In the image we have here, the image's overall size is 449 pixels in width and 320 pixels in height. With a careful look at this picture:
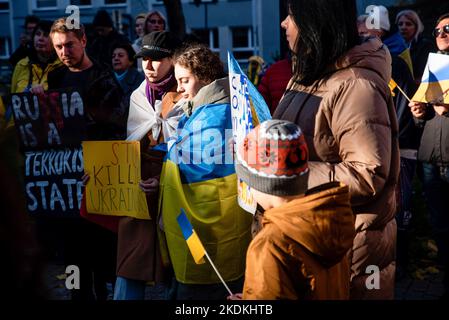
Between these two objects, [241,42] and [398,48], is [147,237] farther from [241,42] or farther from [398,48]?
[241,42]

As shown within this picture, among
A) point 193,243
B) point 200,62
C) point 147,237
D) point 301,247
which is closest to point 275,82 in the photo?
point 200,62

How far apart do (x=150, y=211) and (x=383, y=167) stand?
68.8 inches

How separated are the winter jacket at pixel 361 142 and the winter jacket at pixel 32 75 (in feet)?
9.49

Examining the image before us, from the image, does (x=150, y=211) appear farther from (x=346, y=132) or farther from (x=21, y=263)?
(x=21, y=263)

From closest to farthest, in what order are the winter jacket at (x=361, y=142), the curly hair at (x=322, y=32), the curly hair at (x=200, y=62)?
1. the winter jacket at (x=361, y=142)
2. the curly hair at (x=322, y=32)
3. the curly hair at (x=200, y=62)

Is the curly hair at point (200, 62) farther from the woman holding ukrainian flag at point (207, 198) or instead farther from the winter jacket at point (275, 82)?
the winter jacket at point (275, 82)

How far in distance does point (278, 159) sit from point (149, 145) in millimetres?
1897

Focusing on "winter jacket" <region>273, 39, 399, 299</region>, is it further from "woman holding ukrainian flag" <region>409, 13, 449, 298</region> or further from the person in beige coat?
"woman holding ukrainian flag" <region>409, 13, 449, 298</region>

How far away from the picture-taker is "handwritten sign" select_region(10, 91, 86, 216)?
4.55m

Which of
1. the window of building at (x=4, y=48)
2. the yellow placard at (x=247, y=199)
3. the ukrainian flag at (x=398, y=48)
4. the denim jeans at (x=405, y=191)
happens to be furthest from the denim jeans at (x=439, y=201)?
the window of building at (x=4, y=48)

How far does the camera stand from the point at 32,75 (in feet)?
18.4

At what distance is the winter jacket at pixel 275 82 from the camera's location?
5719mm

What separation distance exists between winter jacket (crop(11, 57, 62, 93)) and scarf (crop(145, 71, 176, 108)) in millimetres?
1255

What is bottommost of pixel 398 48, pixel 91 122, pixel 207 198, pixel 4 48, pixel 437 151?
pixel 4 48
